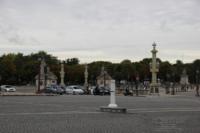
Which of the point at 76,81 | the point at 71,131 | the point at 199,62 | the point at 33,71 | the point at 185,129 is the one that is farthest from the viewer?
the point at 199,62

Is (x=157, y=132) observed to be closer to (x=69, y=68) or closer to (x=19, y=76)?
(x=19, y=76)

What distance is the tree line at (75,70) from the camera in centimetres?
15475

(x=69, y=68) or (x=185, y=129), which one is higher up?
(x=69, y=68)

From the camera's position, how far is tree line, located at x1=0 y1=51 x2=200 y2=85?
155 m

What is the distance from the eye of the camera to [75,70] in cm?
16850

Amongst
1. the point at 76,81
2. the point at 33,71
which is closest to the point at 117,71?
the point at 76,81

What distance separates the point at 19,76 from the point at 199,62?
66.0 m

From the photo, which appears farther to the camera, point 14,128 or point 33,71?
point 33,71

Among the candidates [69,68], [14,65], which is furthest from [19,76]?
[69,68]

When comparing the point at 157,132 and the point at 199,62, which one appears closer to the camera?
the point at 157,132

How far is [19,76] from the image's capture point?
516ft

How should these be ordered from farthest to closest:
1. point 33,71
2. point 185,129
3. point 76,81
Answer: point 76,81 < point 33,71 < point 185,129

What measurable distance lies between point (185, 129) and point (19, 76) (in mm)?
143601

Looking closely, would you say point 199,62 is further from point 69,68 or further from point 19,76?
point 19,76
